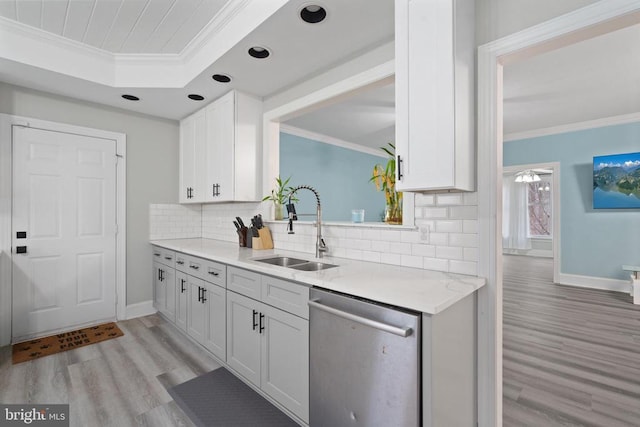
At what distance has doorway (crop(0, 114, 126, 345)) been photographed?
289cm

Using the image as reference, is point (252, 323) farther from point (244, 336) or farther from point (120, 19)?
point (120, 19)

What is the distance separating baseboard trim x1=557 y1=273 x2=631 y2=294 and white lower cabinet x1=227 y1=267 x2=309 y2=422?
18.4 ft

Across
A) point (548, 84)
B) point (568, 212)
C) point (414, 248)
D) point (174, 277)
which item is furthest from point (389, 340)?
point (568, 212)

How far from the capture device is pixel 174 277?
3125 millimetres

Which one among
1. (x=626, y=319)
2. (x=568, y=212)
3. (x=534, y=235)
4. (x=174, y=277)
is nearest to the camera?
(x=174, y=277)

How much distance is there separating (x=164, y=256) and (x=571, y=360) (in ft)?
13.2

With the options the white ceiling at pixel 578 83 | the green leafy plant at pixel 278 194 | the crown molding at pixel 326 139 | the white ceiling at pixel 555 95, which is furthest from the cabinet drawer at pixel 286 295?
the crown molding at pixel 326 139

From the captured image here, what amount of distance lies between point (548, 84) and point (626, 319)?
2.89 metres

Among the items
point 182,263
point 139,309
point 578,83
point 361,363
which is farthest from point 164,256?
point 578,83

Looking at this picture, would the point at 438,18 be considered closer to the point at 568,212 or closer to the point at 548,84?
the point at 548,84

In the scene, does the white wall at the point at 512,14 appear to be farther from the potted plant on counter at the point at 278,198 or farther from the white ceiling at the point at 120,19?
the potted plant on counter at the point at 278,198

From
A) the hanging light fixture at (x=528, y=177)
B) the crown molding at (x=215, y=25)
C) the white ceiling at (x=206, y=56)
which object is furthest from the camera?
the hanging light fixture at (x=528, y=177)

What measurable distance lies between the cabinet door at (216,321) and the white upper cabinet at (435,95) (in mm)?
1640

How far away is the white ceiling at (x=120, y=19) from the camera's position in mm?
2158
